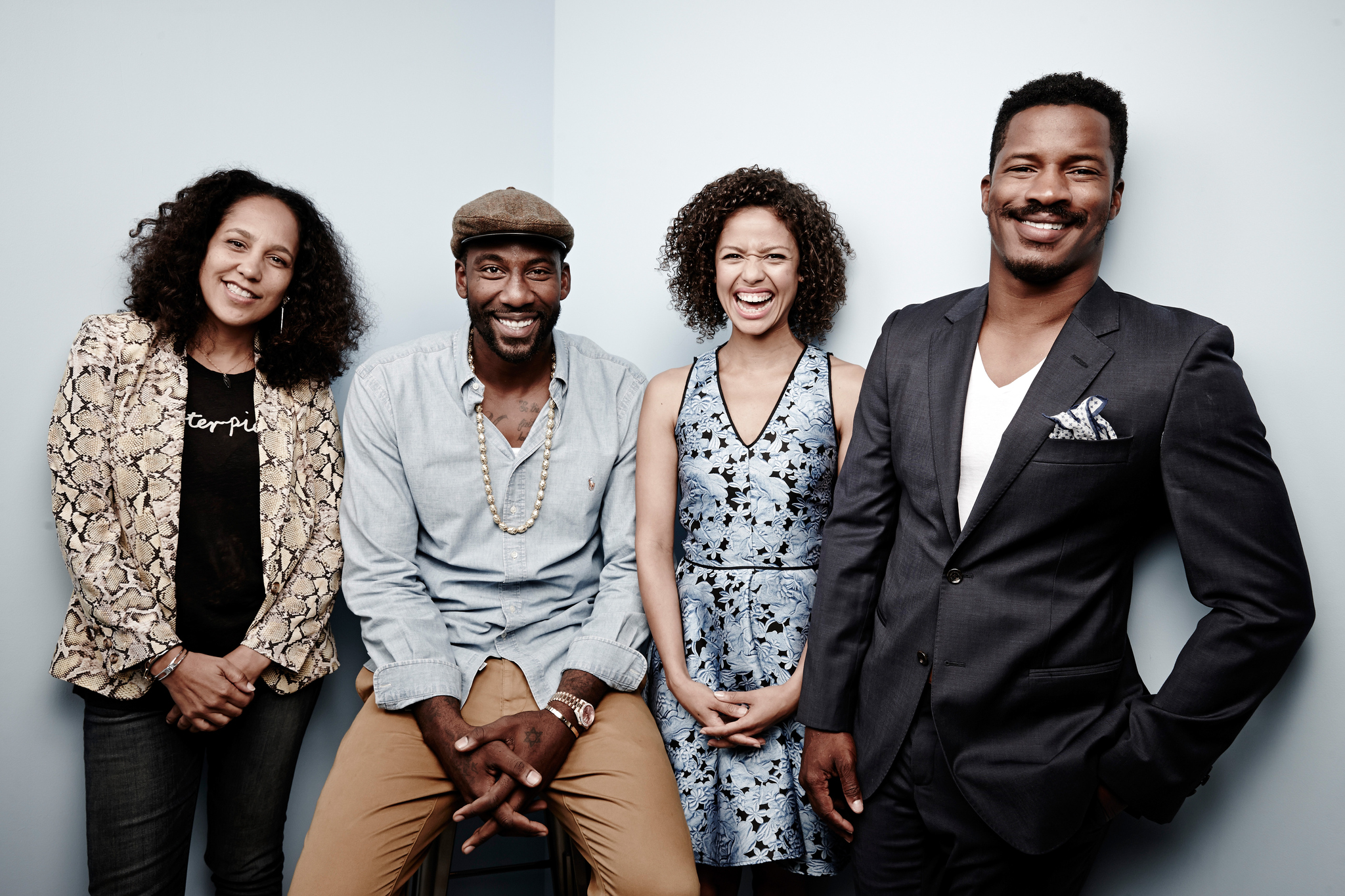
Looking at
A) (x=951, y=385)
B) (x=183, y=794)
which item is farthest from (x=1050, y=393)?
(x=183, y=794)

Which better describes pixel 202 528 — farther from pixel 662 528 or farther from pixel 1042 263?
pixel 1042 263

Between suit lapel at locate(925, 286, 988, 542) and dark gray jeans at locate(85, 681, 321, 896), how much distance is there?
1659mm

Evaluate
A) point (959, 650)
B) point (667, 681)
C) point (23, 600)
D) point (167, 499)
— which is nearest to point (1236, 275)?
point (959, 650)

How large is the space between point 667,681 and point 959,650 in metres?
0.75

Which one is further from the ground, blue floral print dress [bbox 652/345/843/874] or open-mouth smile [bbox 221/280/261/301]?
open-mouth smile [bbox 221/280/261/301]

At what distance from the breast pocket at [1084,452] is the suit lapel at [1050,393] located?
0.6 inches

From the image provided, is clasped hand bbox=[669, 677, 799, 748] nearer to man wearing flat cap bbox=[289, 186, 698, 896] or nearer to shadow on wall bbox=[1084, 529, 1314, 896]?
man wearing flat cap bbox=[289, 186, 698, 896]

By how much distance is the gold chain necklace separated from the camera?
2.09 meters

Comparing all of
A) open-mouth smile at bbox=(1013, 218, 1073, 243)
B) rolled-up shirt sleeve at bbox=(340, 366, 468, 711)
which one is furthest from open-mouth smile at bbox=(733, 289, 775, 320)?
rolled-up shirt sleeve at bbox=(340, 366, 468, 711)

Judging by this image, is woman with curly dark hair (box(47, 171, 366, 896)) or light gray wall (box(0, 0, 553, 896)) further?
light gray wall (box(0, 0, 553, 896))

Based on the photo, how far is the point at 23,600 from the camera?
6.57 feet

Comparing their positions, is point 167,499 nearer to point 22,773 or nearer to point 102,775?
point 102,775

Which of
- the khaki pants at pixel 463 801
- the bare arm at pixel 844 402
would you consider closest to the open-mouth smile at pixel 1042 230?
the bare arm at pixel 844 402

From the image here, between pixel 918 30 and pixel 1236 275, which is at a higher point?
pixel 918 30
